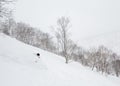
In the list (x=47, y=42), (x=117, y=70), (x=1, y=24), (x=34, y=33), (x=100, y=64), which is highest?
(x=1, y=24)

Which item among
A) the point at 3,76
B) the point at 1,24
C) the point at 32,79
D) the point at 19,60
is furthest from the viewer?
the point at 19,60

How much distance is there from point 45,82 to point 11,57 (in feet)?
16.0

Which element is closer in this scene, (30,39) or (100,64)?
(100,64)

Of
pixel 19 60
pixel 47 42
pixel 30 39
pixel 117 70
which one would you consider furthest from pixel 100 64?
pixel 19 60

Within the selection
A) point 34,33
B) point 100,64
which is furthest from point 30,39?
point 100,64

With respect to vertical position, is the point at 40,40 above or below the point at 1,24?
below

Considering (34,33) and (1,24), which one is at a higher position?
(1,24)

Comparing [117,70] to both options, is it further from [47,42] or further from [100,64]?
[47,42]

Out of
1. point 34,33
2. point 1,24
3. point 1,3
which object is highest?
point 1,3

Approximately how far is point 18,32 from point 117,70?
146ft

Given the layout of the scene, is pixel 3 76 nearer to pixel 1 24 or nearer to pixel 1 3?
pixel 1 24

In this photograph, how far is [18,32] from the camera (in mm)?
50031

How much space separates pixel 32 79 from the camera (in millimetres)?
9680

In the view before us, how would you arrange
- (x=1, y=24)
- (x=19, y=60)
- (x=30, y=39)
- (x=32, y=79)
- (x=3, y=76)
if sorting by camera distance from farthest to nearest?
(x=30, y=39) → (x=19, y=60) → (x=1, y=24) → (x=32, y=79) → (x=3, y=76)
